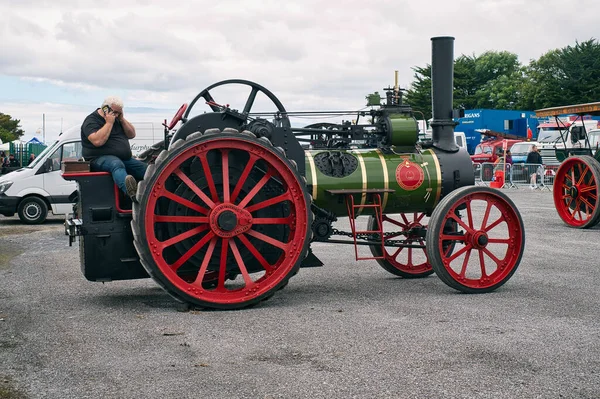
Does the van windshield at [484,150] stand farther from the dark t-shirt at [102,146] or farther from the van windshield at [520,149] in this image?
the dark t-shirt at [102,146]

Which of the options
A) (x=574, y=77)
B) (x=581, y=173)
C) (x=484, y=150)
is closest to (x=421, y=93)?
(x=574, y=77)

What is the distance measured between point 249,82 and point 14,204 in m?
11.2

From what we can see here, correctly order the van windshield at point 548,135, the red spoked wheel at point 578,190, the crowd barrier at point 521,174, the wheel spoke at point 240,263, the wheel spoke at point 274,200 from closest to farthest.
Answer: the wheel spoke at point 240,263
the wheel spoke at point 274,200
the red spoked wheel at point 578,190
the crowd barrier at point 521,174
the van windshield at point 548,135

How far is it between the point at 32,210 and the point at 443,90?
11.5m

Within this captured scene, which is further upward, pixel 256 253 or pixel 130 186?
pixel 130 186

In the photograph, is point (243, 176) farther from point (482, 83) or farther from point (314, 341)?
point (482, 83)

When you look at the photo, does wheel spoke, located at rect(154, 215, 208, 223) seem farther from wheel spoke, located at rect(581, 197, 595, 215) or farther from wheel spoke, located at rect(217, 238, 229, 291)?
wheel spoke, located at rect(581, 197, 595, 215)

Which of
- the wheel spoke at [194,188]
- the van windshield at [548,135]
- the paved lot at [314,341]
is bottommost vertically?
the paved lot at [314,341]

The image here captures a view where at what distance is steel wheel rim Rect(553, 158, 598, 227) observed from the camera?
15.4 m

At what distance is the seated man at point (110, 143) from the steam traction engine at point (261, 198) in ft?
0.48

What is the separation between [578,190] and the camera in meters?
15.6

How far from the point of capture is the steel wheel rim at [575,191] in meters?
15.4

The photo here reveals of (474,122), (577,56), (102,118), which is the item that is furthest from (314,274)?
(577,56)

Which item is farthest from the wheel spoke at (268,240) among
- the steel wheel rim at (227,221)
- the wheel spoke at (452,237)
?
the wheel spoke at (452,237)
